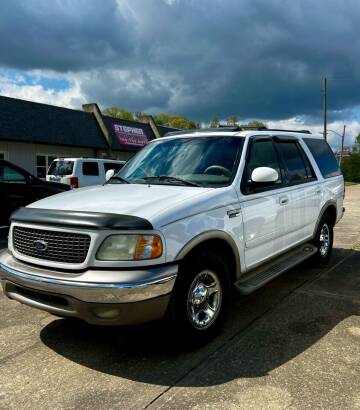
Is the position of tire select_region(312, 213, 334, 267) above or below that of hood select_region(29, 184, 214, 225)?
below

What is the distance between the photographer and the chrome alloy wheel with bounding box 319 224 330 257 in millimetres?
6078

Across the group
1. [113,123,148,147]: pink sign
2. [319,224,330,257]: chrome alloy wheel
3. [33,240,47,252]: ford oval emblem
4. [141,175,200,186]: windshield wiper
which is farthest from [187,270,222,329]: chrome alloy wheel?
[113,123,148,147]: pink sign

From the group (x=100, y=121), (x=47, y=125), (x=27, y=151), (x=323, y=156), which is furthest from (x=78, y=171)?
(x=100, y=121)

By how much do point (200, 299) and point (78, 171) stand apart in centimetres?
1115

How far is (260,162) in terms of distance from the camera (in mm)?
4449

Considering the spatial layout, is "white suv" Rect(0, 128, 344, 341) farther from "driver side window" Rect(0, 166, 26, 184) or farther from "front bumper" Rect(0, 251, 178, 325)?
"driver side window" Rect(0, 166, 26, 184)

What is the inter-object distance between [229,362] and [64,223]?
1.67 m

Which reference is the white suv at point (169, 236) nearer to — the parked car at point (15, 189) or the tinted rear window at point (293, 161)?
the tinted rear window at point (293, 161)

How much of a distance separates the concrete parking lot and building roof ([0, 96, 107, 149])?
57.2 ft

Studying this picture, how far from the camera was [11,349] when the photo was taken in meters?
3.53

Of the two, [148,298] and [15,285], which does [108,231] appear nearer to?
[148,298]

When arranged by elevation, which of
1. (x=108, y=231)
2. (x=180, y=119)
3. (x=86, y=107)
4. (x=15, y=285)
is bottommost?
(x=15, y=285)

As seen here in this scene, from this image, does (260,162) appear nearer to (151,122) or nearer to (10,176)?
(10,176)

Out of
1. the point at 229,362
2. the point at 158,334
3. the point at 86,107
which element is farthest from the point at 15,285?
the point at 86,107
